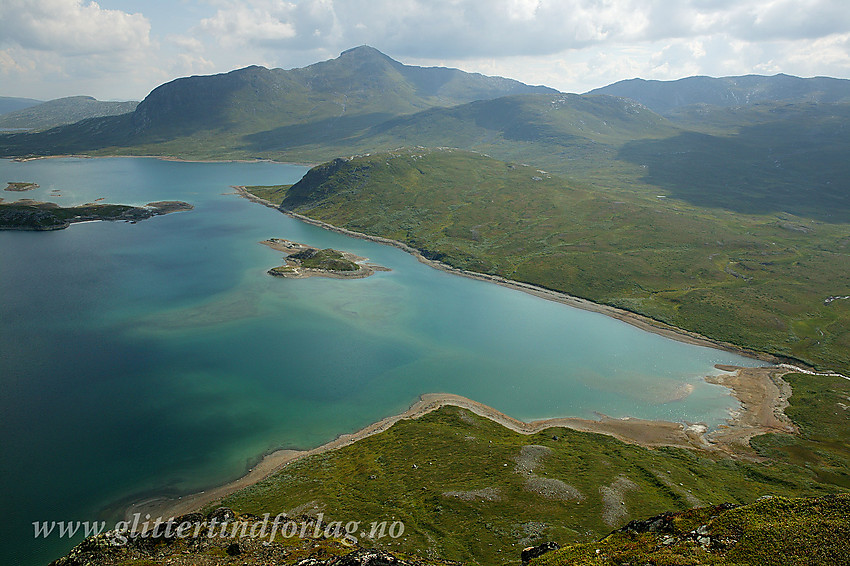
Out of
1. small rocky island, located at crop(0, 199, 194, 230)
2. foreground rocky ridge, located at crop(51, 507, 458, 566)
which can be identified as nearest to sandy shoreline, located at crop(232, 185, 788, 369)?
foreground rocky ridge, located at crop(51, 507, 458, 566)

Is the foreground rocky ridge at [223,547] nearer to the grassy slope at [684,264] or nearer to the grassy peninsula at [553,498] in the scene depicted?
the grassy peninsula at [553,498]

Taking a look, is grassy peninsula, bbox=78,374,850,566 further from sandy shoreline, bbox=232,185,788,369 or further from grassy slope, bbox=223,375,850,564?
sandy shoreline, bbox=232,185,788,369

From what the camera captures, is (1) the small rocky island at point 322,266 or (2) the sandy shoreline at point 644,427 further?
(1) the small rocky island at point 322,266

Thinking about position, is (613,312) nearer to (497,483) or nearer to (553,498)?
(553,498)

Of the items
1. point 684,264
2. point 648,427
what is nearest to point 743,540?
point 648,427

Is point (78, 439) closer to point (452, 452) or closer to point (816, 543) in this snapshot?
point (452, 452)

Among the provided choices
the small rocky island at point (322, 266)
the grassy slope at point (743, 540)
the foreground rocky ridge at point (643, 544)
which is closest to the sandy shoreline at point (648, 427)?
the foreground rocky ridge at point (643, 544)
